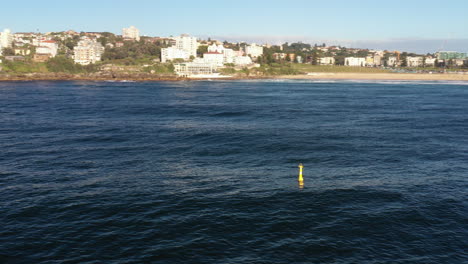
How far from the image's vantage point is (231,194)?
28.8m

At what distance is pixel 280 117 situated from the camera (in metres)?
70.2

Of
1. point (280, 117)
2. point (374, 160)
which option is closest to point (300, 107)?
point (280, 117)

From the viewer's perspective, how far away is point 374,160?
3878cm

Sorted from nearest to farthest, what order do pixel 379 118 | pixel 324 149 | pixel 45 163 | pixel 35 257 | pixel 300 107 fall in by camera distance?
pixel 35 257, pixel 45 163, pixel 324 149, pixel 379 118, pixel 300 107

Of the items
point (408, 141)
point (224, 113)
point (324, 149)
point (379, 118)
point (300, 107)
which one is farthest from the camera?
point (300, 107)

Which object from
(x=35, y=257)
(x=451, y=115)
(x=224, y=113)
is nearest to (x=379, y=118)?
(x=451, y=115)

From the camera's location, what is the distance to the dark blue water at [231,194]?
20.8 m

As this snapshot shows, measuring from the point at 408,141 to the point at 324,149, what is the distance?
12.9 metres

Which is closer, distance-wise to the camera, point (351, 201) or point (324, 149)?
point (351, 201)

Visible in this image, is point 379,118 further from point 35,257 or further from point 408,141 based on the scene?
point 35,257

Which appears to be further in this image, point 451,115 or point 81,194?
point 451,115

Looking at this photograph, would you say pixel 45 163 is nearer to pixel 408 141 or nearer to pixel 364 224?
pixel 364 224

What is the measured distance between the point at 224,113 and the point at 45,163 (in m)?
41.6

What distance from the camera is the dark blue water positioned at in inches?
817
